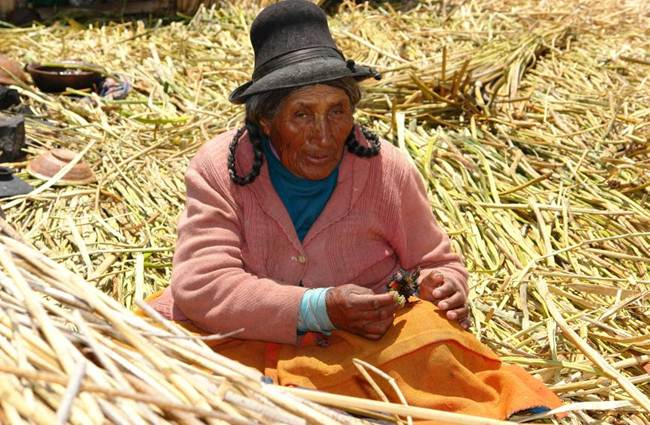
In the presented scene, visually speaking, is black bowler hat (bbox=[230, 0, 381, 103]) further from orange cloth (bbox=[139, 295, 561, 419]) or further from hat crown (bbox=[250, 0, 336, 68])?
orange cloth (bbox=[139, 295, 561, 419])

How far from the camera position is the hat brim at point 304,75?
103 inches

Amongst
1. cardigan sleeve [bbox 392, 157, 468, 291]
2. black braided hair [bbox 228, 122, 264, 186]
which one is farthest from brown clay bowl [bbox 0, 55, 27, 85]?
cardigan sleeve [bbox 392, 157, 468, 291]

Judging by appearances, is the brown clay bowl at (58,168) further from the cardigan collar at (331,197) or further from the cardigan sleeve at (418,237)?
the cardigan sleeve at (418,237)

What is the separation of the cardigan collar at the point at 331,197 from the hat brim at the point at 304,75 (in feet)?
0.78

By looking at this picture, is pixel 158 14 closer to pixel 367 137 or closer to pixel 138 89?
pixel 138 89

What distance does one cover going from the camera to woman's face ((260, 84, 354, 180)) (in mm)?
2686

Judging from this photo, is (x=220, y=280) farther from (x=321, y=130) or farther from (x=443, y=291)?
(x=443, y=291)

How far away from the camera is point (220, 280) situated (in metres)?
2.65

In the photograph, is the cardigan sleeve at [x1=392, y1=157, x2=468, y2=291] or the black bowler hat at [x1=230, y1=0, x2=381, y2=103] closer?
the black bowler hat at [x1=230, y1=0, x2=381, y2=103]

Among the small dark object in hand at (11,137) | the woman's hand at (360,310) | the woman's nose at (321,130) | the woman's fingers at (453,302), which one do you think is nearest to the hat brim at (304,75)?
the woman's nose at (321,130)

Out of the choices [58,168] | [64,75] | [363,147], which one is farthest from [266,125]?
[64,75]

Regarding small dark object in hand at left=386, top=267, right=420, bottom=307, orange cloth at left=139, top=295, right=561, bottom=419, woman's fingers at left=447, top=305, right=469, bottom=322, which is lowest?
orange cloth at left=139, top=295, right=561, bottom=419

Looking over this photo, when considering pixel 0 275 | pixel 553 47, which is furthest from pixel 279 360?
pixel 553 47

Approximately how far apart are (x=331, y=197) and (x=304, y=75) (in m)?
0.42
